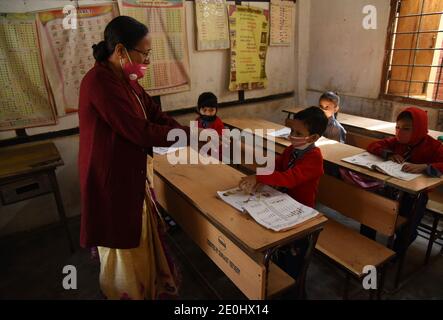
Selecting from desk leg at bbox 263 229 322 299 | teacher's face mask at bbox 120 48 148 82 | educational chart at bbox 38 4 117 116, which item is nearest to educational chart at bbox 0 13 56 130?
educational chart at bbox 38 4 117 116

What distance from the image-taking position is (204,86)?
3.59m

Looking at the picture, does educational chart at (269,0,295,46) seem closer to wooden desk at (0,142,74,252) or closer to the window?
the window

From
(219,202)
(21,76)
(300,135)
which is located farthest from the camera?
(21,76)

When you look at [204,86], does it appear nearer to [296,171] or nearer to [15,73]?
[15,73]

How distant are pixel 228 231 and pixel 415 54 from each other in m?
3.23

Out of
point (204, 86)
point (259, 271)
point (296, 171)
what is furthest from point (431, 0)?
point (259, 271)

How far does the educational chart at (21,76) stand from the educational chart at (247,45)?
201 centimetres

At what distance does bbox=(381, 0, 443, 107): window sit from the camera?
3.16m

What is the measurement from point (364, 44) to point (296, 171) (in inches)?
112

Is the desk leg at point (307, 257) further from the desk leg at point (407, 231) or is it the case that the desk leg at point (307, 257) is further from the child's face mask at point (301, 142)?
the desk leg at point (407, 231)

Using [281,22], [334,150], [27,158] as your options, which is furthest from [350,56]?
[27,158]

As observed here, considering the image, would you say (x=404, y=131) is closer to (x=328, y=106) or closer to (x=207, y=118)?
(x=328, y=106)

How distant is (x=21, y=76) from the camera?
2.54 m

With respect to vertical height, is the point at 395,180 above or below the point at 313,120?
below
